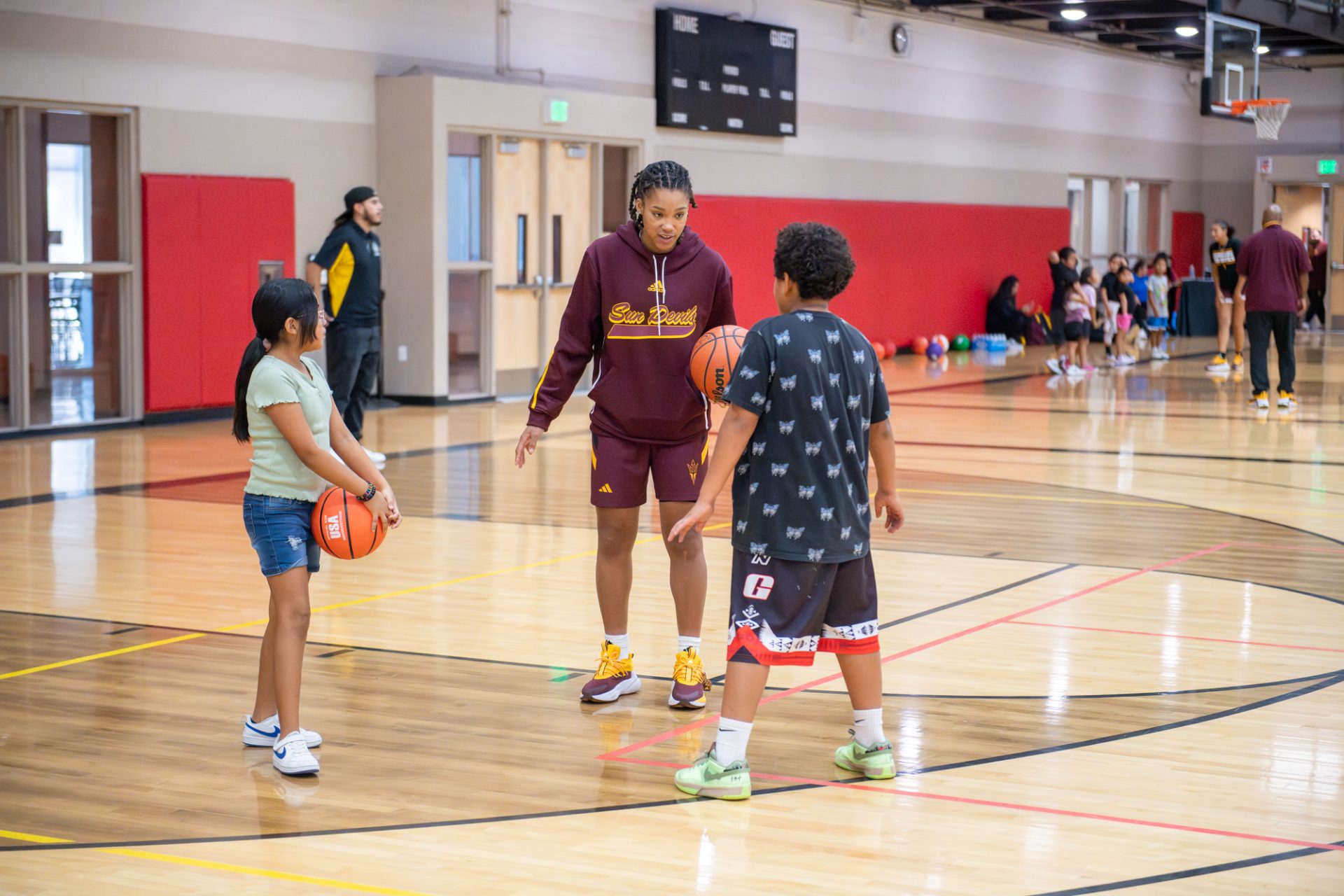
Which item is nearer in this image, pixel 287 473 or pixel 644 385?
pixel 287 473

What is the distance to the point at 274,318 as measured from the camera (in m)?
4.25

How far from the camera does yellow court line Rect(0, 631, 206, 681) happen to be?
5.27m

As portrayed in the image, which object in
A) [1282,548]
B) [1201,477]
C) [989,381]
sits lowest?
[1282,548]

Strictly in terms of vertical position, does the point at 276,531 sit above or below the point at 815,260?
below

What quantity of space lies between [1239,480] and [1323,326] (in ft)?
67.0

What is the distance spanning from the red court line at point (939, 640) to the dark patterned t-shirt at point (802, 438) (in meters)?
0.76

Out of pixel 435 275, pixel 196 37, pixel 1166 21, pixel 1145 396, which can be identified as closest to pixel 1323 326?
pixel 1166 21

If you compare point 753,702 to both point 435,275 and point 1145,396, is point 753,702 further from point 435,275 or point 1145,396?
point 1145,396

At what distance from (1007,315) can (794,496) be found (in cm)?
2087

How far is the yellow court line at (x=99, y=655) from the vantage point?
207 inches

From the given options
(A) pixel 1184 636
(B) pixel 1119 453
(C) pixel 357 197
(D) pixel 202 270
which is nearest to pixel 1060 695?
(A) pixel 1184 636

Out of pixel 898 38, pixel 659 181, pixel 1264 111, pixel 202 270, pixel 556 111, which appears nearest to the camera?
pixel 659 181

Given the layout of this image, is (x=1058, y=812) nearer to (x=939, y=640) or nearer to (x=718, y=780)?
(x=718, y=780)

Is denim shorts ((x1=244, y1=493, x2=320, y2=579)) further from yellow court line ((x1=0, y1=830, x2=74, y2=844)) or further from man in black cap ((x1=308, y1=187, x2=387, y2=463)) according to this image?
man in black cap ((x1=308, y1=187, x2=387, y2=463))
